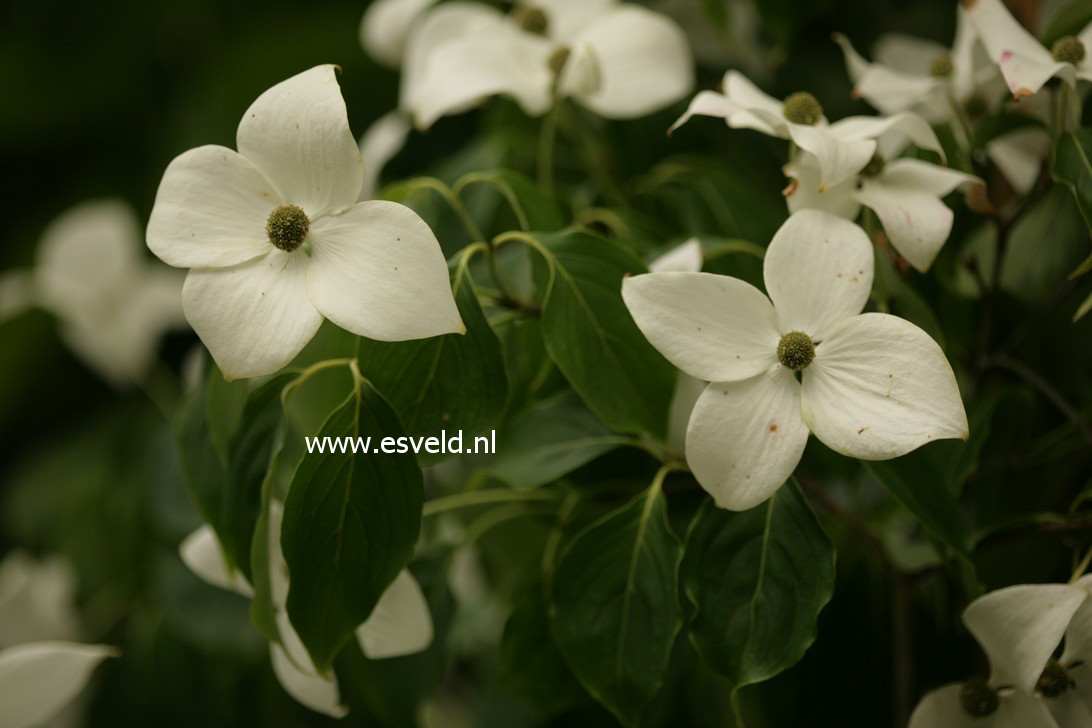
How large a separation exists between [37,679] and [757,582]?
1.37 ft

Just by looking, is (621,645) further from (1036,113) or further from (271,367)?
(1036,113)

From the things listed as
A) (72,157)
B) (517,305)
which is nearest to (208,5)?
(72,157)

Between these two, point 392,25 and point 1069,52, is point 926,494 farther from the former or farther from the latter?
point 392,25

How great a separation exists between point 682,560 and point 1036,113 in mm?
298

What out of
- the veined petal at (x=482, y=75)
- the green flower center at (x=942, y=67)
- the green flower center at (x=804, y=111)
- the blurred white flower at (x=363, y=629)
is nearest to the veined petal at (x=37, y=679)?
the blurred white flower at (x=363, y=629)

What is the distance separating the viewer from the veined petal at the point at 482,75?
0.54m

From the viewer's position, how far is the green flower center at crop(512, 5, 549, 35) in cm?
62

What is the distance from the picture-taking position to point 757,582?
421 mm

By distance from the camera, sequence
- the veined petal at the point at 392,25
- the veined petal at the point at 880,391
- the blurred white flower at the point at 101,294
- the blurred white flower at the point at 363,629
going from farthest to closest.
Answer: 1. the blurred white flower at the point at 101,294
2. the veined petal at the point at 392,25
3. the blurred white flower at the point at 363,629
4. the veined petal at the point at 880,391

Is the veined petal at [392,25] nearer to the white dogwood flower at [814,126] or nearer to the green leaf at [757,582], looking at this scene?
the white dogwood flower at [814,126]

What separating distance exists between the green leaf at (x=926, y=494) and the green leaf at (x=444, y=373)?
17 centimetres

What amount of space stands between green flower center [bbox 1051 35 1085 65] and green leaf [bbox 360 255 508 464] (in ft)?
1.00

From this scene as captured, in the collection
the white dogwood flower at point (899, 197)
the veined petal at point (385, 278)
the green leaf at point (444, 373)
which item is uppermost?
the white dogwood flower at point (899, 197)

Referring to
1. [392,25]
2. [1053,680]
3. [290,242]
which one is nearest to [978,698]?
[1053,680]
